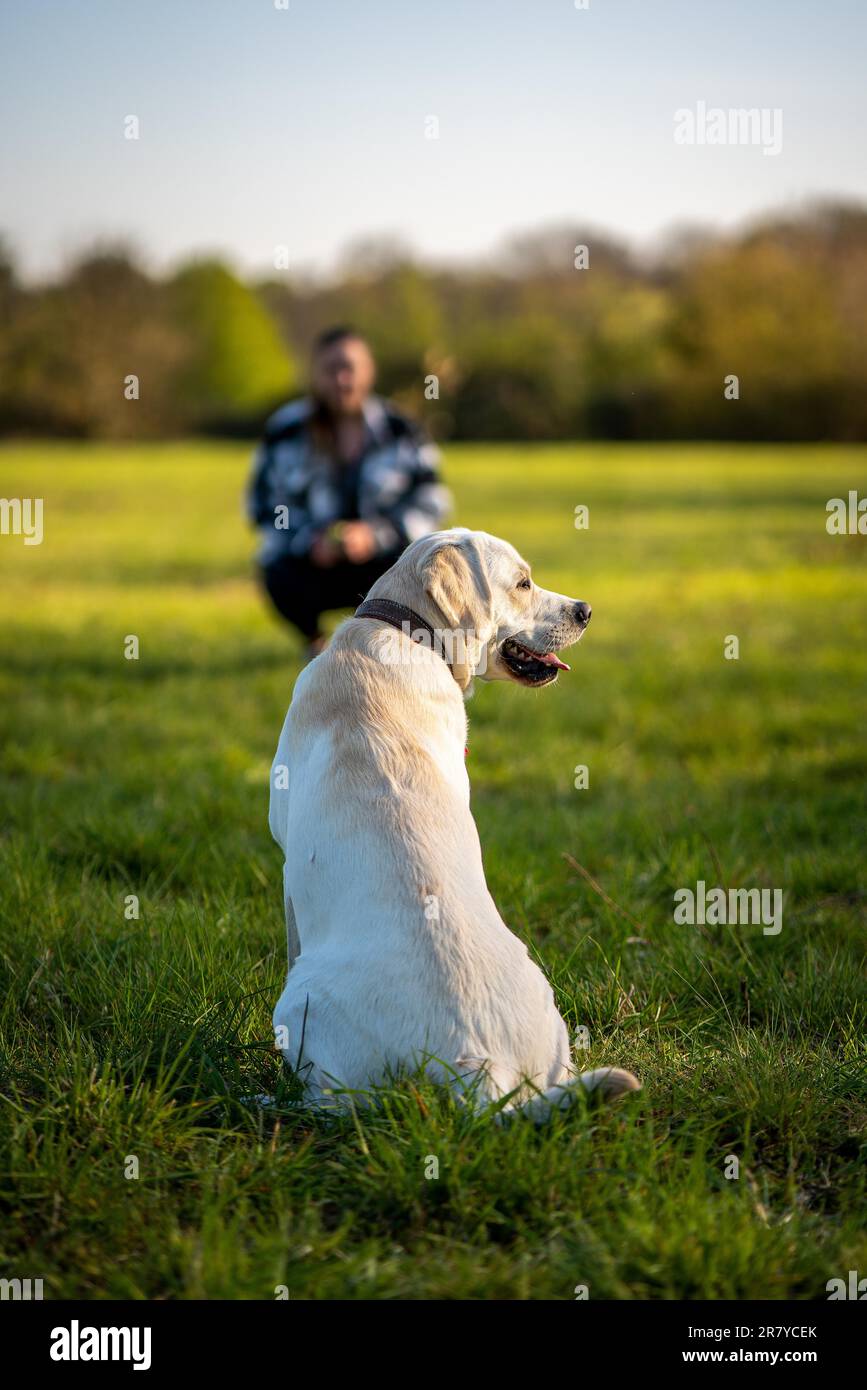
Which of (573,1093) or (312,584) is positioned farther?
(312,584)

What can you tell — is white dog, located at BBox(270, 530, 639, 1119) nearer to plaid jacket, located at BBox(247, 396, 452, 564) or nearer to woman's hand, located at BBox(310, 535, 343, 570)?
woman's hand, located at BBox(310, 535, 343, 570)

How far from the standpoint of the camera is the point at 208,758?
21.7 feet

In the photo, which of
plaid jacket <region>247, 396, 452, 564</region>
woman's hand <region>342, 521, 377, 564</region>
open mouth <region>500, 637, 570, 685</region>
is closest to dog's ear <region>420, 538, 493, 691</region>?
open mouth <region>500, 637, 570, 685</region>

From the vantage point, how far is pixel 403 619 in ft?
11.6

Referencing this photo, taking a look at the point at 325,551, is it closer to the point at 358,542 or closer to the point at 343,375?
the point at 358,542

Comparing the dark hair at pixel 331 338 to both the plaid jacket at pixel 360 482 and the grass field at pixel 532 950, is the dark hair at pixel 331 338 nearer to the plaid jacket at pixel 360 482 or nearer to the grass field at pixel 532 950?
the plaid jacket at pixel 360 482

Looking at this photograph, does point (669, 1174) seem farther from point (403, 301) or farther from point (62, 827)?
point (403, 301)

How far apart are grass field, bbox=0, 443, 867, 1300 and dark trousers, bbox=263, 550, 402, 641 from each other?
0.58 m

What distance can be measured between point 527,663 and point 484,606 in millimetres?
318

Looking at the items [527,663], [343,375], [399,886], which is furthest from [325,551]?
[399,886]

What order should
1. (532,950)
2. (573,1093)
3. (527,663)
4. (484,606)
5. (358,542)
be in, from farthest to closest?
(358,542) → (532,950) → (527,663) → (484,606) → (573,1093)

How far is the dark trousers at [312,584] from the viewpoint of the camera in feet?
26.8

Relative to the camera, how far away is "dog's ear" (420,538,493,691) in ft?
11.8

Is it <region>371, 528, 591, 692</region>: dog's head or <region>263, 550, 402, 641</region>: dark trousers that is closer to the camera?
<region>371, 528, 591, 692</region>: dog's head
